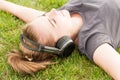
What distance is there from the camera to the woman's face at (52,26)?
2842 mm

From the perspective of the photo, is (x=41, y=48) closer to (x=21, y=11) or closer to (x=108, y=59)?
(x=108, y=59)

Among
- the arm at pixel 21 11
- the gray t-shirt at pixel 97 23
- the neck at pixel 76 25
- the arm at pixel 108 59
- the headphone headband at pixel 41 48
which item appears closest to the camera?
the arm at pixel 108 59

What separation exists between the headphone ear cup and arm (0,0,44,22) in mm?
728

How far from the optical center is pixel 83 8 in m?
3.19

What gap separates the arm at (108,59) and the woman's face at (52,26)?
36 cm

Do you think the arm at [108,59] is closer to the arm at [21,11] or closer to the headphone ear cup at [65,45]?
the headphone ear cup at [65,45]

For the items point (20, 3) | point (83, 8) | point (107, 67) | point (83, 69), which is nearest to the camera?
point (107, 67)

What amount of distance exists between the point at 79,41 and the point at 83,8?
0.39 m

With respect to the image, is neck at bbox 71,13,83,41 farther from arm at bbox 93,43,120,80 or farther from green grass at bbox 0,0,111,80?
arm at bbox 93,43,120,80

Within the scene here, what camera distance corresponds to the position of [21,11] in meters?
3.64

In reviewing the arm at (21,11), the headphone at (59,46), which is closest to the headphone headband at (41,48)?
the headphone at (59,46)

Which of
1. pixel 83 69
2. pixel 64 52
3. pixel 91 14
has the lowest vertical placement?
pixel 83 69

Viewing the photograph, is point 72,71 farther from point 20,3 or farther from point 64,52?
point 20,3

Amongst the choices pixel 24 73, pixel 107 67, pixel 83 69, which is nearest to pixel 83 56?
pixel 83 69
